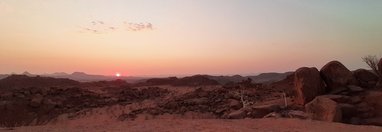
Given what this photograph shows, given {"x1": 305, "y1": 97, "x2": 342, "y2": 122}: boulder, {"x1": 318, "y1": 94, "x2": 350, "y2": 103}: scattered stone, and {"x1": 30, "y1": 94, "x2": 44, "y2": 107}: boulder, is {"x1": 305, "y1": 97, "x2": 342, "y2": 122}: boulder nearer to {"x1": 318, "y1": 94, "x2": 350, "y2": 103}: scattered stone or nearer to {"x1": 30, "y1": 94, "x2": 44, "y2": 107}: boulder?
{"x1": 318, "y1": 94, "x2": 350, "y2": 103}: scattered stone

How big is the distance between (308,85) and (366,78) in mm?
3185

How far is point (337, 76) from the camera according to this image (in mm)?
17031

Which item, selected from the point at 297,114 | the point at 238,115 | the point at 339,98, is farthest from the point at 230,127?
the point at 339,98

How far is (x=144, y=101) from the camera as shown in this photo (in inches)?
997

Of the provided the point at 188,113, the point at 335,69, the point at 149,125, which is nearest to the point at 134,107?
the point at 188,113

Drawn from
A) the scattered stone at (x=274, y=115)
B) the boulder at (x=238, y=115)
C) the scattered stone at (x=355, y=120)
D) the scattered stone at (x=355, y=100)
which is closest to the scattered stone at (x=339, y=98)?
the scattered stone at (x=355, y=100)

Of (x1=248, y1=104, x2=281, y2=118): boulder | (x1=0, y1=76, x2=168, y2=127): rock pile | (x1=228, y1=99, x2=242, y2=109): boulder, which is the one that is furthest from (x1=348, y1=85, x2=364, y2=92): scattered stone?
(x1=0, y1=76, x2=168, y2=127): rock pile

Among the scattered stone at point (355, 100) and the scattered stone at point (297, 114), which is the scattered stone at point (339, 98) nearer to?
the scattered stone at point (355, 100)

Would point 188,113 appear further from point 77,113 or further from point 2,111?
point 2,111

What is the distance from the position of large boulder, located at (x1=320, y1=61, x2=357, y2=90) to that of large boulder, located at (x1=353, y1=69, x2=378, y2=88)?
0.55m

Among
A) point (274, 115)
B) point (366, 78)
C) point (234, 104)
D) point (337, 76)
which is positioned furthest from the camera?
point (234, 104)

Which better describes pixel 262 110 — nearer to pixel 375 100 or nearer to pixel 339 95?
pixel 339 95

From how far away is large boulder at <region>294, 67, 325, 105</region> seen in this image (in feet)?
54.2

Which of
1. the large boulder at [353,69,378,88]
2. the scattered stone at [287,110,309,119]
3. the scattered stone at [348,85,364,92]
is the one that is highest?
the large boulder at [353,69,378,88]
